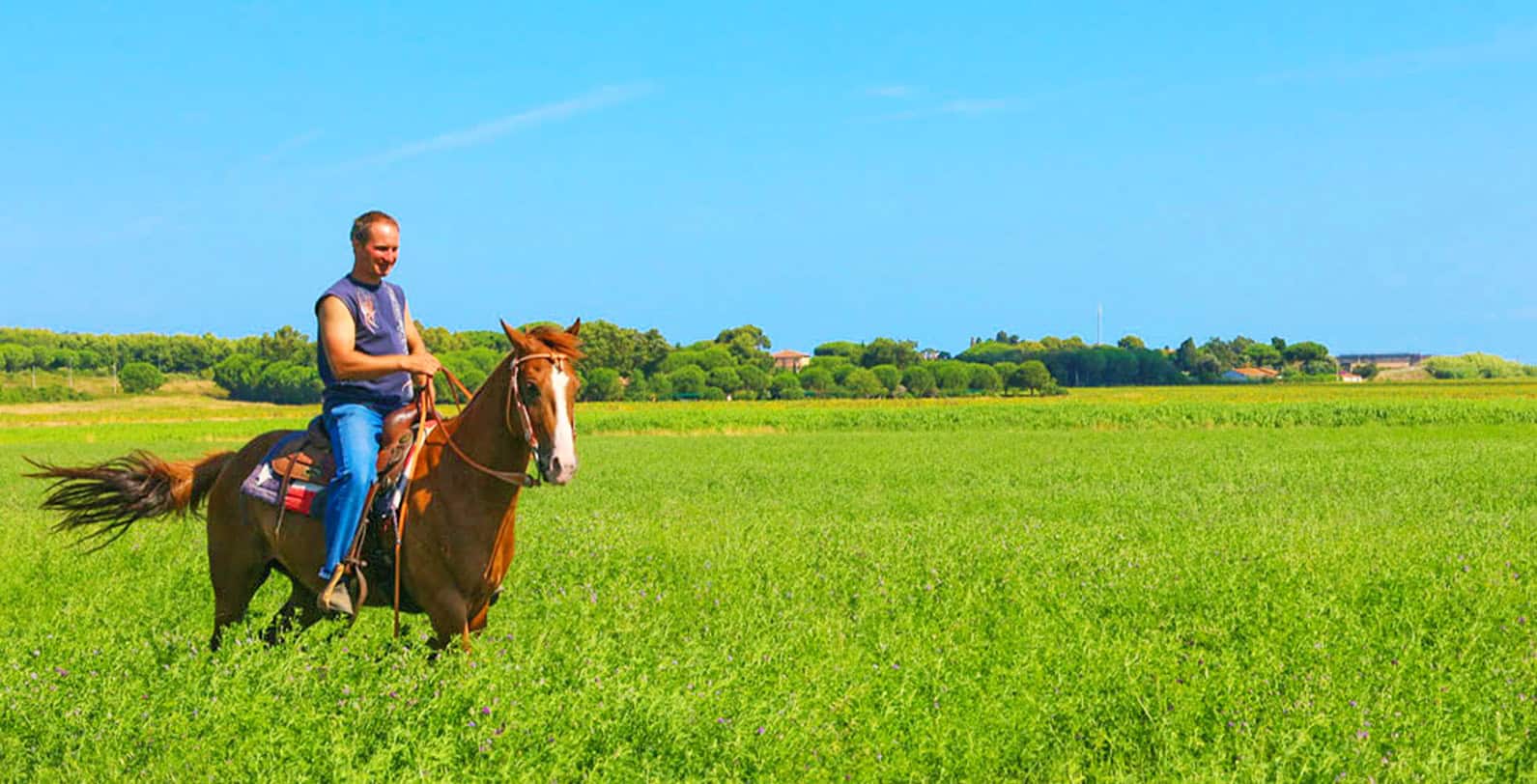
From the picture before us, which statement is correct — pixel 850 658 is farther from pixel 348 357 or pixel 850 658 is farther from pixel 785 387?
pixel 785 387

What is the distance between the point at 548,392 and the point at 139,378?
559 ft

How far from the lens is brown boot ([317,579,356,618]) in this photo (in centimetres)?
675

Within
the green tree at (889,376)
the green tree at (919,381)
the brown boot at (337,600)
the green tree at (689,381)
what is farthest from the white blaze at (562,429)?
the green tree at (889,376)

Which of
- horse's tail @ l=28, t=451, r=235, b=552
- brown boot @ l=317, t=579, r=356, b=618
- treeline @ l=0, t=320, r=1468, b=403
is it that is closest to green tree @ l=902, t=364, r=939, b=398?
treeline @ l=0, t=320, r=1468, b=403

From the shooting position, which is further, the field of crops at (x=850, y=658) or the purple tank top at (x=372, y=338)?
the purple tank top at (x=372, y=338)

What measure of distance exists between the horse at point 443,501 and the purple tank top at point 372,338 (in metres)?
0.43

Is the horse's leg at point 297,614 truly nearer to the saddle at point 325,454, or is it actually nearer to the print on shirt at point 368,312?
the saddle at point 325,454

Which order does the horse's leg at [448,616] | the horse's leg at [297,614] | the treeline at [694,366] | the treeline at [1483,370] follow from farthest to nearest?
the treeline at [1483,370], the treeline at [694,366], the horse's leg at [297,614], the horse's leg at [448,616]

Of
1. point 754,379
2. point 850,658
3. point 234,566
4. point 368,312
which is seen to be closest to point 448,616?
point 368,312

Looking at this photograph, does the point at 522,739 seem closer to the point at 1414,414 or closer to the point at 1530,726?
the point at 1530,726

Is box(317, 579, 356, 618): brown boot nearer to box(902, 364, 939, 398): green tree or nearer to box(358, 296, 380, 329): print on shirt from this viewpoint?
box(358, 296, 380, 329): print on shirt

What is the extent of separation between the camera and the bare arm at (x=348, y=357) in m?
6.58

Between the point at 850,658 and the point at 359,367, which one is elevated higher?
the point at 359,367

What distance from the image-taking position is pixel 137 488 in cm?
836
